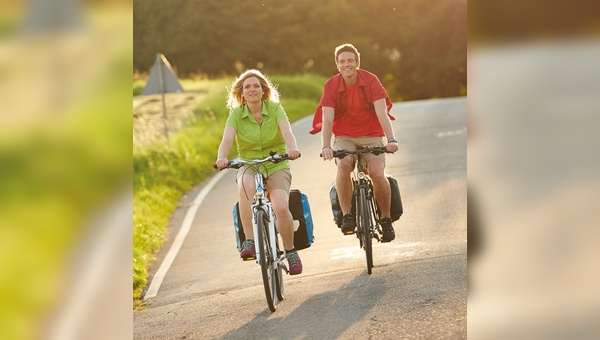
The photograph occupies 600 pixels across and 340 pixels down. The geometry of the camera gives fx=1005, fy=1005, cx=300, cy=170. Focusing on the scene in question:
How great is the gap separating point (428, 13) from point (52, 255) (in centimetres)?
256

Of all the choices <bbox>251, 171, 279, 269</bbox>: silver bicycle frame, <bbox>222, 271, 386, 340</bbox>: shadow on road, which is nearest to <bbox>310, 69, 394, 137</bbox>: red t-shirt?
<bbox>251, 171, 279, 269</bbox>: silver bicycle frame

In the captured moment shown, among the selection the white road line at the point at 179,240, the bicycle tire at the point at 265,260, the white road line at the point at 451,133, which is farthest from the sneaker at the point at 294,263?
the white road line at the point at 451,133

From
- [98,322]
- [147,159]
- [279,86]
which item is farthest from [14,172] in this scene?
[147,159]

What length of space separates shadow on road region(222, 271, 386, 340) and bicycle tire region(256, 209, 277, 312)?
93 mm

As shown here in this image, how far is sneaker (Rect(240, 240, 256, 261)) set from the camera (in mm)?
4629

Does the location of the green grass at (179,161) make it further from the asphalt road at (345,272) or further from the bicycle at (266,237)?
the bicycle at (266,237)

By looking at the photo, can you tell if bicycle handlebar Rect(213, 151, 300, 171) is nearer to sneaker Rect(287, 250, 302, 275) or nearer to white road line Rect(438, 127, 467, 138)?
sneaker Rect(287, 250, 302, 275)

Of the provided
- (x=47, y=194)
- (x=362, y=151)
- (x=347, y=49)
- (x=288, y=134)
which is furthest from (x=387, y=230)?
(x=47, y=194)

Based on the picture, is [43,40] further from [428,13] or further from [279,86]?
[428,13]

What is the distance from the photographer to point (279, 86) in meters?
4.93

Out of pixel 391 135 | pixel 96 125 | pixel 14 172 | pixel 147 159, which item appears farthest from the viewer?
pixel 147 159

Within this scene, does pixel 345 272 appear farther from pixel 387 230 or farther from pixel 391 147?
pixel 391 147

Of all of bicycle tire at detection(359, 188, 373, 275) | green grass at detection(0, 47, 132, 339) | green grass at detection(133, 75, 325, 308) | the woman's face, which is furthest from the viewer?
green grass at detection(133, 75, 325, 308)

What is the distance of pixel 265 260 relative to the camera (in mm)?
4484
